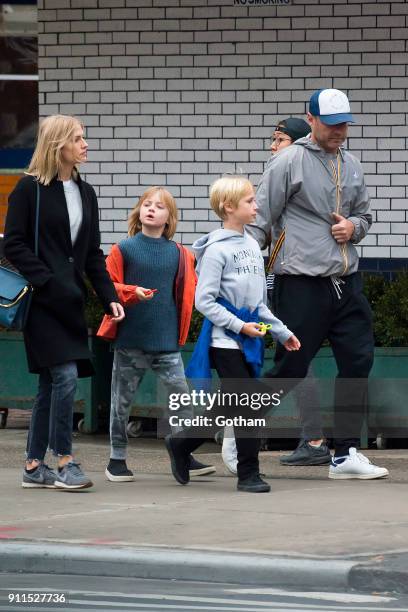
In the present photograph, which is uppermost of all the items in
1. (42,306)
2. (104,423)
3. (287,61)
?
(287,61)

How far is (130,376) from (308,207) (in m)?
1.33

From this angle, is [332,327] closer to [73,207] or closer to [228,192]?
[228,192]

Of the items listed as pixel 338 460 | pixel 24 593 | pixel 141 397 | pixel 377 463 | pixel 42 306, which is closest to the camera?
pixel 24 593

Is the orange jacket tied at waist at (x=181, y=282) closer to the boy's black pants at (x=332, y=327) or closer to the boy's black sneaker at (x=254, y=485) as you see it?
the boy's black pants at (x=332, y=327)

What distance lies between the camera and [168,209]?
8359 millimetres

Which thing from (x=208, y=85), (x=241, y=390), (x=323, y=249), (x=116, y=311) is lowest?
(x=241, y=390)

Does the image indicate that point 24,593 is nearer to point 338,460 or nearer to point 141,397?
point 338,460

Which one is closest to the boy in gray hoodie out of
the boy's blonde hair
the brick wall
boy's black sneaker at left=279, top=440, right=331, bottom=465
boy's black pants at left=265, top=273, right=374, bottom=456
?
the boy's blonde hair

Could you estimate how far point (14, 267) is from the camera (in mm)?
7922

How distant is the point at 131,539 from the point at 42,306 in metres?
1.79

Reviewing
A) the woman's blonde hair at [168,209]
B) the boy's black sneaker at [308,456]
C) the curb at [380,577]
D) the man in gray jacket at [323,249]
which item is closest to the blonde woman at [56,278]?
the woman's blonde hair at [168,209]

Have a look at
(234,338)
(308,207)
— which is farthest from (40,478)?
(308,207)

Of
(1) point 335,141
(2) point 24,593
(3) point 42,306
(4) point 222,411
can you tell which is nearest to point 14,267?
(3) point 42,306

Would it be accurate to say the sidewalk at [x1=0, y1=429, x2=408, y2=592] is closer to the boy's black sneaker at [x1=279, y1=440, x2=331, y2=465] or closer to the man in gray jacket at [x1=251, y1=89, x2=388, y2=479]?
the boy's black sneaker at [x1=279, y1=440, x2=331, y2=465]
